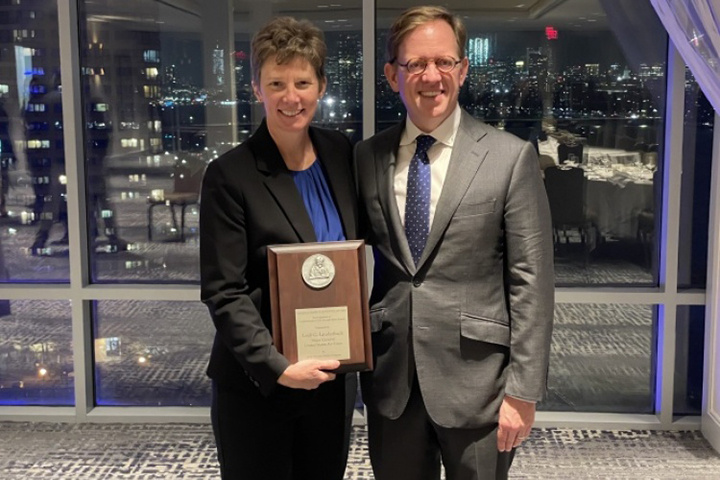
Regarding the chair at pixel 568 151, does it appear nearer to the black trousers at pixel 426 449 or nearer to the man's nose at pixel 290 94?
the black trousers at pixel 426 449

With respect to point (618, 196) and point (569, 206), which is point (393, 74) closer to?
point (569, 206)

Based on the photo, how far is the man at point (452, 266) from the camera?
1613 millimetres

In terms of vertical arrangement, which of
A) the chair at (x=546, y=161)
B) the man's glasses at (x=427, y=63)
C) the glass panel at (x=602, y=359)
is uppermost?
the man's glasses at (x=427, y=63)

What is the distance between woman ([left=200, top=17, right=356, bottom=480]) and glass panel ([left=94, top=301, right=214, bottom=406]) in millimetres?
1929

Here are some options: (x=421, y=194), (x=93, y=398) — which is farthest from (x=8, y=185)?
(x=421, y=194)

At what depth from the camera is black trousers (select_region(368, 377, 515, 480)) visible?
5.58ft

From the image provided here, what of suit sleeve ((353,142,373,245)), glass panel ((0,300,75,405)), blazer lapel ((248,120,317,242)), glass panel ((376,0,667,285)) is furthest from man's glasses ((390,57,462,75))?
glass panel ((0,300,75,405))

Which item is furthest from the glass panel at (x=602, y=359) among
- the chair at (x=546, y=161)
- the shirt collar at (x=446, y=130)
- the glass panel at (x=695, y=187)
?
the shirt collar at (x=446, y=130)

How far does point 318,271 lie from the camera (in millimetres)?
1544

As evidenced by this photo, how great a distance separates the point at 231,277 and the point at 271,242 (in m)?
0.11

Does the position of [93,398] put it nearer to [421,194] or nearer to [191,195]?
[191,195]

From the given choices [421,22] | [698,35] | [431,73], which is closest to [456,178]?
[431,73]

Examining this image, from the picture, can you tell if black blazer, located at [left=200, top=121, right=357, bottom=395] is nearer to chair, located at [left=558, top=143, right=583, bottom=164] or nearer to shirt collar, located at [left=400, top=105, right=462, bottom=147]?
shirt collar, located at [left=400, top=105, right=462, bottom=147]

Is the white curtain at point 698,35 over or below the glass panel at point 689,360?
over
